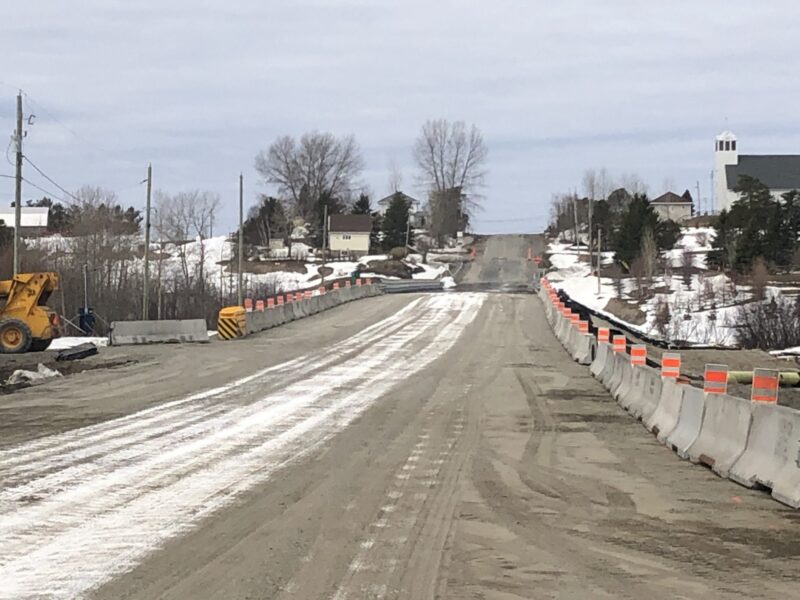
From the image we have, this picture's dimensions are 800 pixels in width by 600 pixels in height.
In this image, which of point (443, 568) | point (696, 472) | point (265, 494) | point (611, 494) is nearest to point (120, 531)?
point (265, 494)

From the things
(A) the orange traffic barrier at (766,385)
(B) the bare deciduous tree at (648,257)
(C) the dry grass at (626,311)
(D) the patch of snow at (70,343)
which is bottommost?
(D) the patch of snow at (70,343)

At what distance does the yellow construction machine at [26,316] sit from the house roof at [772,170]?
11271cm

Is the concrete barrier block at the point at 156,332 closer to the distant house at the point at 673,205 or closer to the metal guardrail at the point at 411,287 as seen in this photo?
the metal guardrail at the point at 411,287

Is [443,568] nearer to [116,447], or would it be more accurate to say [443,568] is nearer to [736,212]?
[116,447]

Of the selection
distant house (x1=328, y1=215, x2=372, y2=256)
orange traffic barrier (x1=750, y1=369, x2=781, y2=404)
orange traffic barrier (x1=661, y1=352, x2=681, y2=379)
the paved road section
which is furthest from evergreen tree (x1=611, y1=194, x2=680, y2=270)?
orange traffic barrier (x1=750, y1=369, x2=781, y2=404)

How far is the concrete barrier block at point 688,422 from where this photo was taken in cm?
1372

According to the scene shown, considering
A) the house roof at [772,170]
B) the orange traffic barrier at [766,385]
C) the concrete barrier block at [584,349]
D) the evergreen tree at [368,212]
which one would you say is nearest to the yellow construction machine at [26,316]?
the concrete barrier block at [584,349]

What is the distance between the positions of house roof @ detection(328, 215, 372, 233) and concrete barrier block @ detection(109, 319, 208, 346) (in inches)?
3855

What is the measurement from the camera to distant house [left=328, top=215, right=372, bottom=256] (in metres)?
134

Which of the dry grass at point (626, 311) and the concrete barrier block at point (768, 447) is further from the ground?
the concrete barrier block at point (768, 447)

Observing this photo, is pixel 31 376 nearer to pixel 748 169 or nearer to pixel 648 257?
pixel 648 257

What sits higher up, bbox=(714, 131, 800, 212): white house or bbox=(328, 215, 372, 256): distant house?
bbox=(714, 131, 800, 212): white house

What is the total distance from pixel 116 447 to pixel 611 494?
6.57 metres

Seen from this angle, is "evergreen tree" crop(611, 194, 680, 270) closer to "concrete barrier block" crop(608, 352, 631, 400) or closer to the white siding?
the white siding
